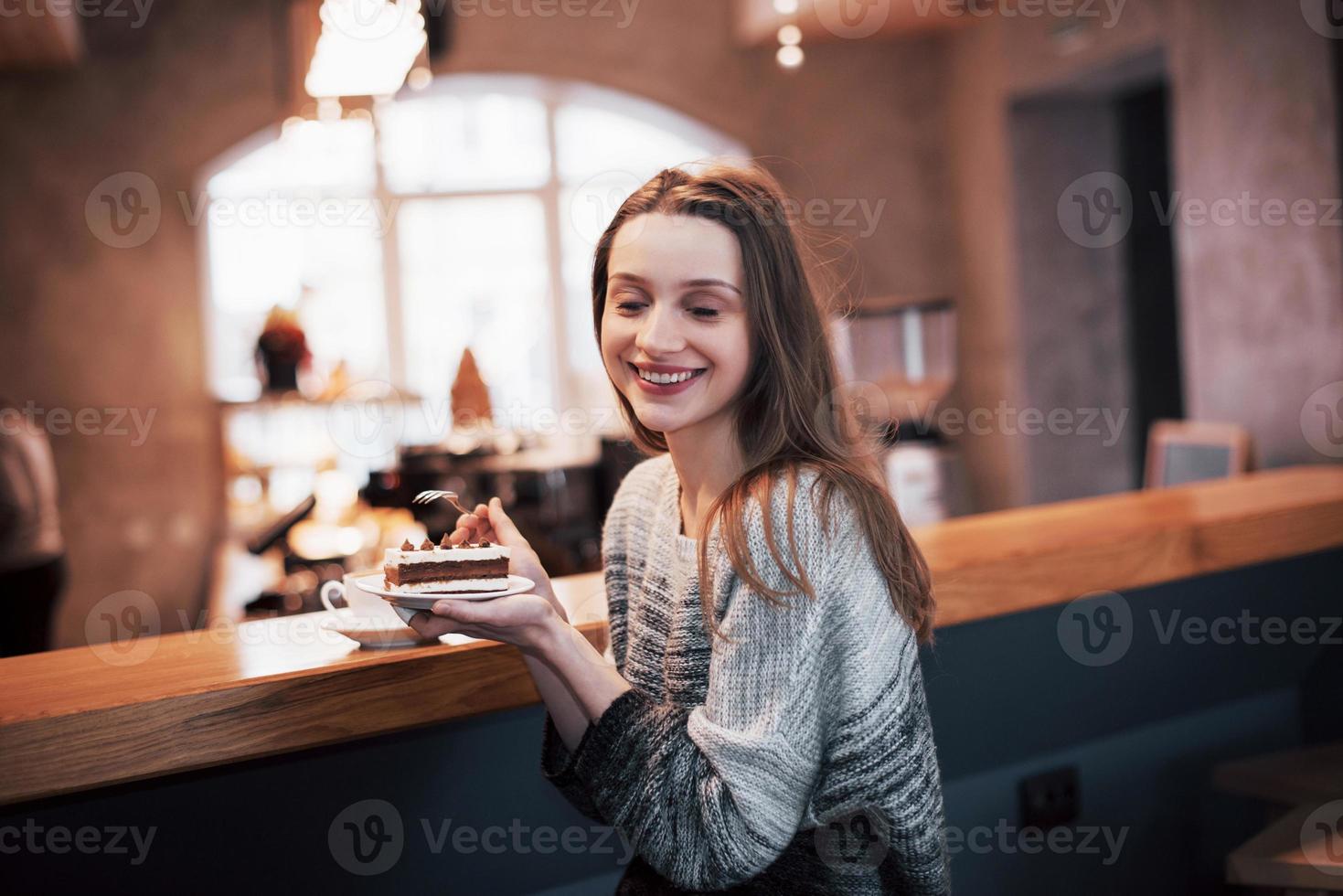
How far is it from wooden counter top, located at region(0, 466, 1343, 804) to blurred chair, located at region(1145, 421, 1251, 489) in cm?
170

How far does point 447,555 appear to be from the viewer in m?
1.08

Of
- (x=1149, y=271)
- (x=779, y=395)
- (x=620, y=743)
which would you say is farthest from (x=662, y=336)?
(x=1149, y=271)

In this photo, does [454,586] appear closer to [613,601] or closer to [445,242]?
[613,601]

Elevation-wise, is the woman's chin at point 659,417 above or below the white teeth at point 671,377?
below

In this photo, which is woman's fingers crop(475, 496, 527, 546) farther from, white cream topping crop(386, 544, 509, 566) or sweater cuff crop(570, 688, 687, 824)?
sweater cuff crop(570, 688, 687, 824)

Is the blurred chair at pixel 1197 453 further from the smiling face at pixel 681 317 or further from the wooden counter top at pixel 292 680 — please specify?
the smiling face at pixel 681 317

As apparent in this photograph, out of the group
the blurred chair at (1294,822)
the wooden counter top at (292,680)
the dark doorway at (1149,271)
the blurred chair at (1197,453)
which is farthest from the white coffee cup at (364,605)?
the dark doorway at (1149,271)

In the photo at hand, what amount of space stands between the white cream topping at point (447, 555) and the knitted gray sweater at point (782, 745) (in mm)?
181

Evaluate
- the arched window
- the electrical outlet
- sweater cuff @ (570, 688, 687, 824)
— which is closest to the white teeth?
sweater cuff @ (570, 688, 687, 824)

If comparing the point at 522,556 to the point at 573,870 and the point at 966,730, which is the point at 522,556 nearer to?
the point at 573,870

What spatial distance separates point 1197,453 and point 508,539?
2.88m

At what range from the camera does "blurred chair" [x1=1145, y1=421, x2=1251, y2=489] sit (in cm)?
334

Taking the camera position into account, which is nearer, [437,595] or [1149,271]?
[437,595]

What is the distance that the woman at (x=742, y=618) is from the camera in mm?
1036
